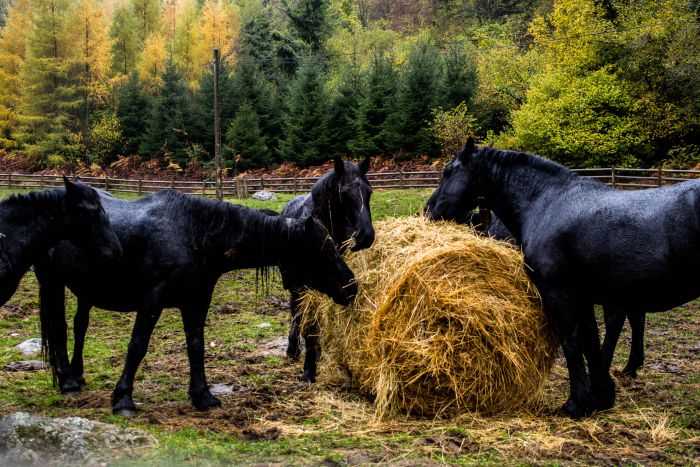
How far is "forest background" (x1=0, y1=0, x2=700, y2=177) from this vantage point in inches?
1044

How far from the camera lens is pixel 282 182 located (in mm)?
32219

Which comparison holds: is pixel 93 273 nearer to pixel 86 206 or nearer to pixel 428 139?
pixel 86 206

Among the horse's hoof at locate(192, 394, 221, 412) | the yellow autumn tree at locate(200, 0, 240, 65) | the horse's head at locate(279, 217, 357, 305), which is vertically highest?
the yellow autumn tree at locate(200, 0, 240, 65)

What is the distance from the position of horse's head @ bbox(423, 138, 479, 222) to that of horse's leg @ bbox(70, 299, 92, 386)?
3637 mm

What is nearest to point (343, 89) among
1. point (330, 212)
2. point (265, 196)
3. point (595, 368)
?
point (265, 196)

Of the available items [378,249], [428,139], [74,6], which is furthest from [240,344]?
[74,6]

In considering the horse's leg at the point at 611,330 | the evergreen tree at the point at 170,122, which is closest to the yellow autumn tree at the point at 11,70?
the evergreen tree at the point at 170,122

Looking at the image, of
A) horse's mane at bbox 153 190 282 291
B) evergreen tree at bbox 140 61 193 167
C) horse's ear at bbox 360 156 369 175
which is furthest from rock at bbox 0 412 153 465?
evergreen tree at bbox 140 61 193 167

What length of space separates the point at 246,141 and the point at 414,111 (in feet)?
33.9

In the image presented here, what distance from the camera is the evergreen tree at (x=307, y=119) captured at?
35562 millimetres

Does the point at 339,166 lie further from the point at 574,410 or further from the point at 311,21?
the point at 311,21

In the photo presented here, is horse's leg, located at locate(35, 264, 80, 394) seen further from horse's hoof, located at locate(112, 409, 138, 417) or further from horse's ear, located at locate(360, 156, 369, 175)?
horse's ear, located at locate(360, 156, 369, 175)

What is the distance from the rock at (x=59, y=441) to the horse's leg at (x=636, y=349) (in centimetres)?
487

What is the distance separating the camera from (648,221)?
4949mm
